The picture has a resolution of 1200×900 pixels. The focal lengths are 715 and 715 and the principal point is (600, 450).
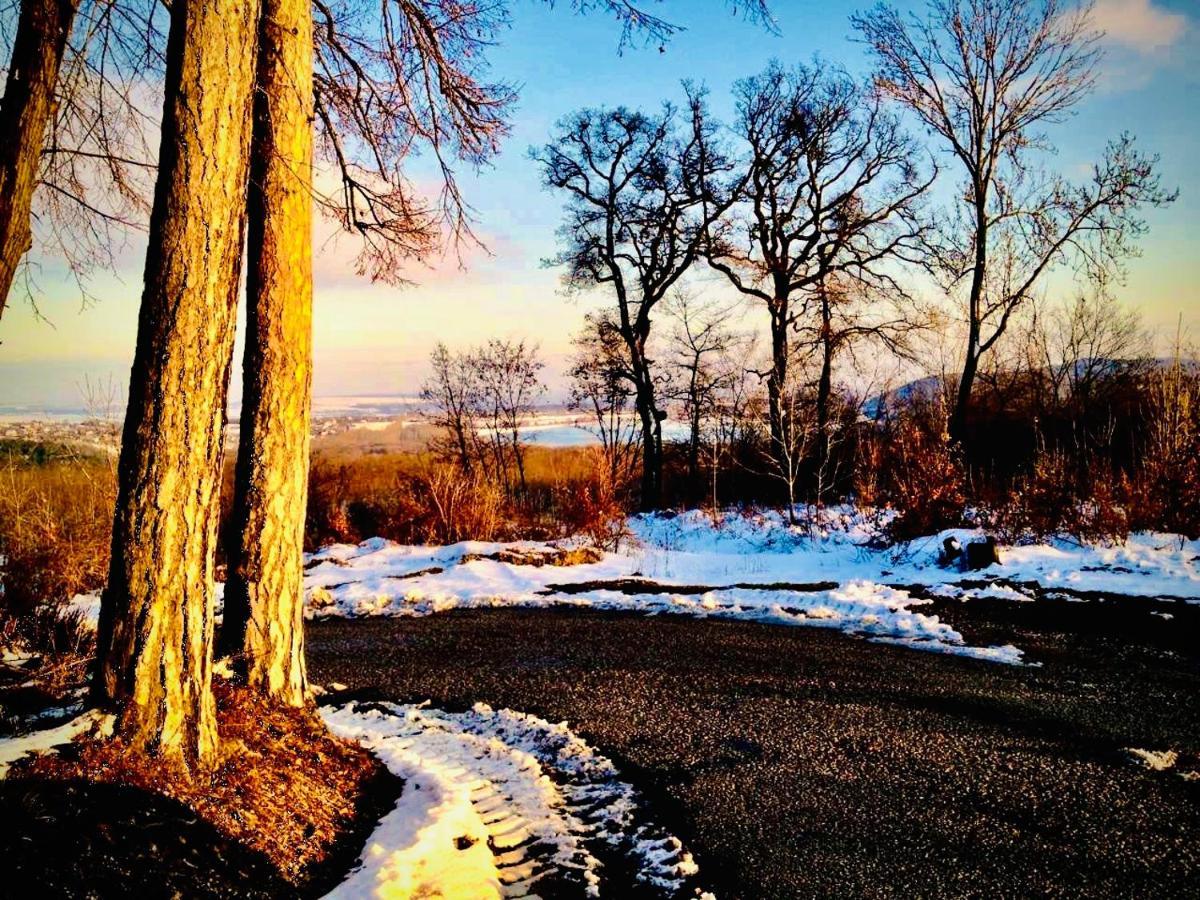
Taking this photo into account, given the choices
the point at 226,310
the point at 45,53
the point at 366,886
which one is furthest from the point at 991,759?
the point at 45,53

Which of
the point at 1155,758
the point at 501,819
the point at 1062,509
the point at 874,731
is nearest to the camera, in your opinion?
the point at 501,819

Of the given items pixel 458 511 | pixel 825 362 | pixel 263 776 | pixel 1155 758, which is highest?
pixel 825 362

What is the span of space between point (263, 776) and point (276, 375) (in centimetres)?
214

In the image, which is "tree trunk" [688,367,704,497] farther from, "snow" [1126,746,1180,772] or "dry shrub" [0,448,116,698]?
"snow" [1126,746,1180,772]

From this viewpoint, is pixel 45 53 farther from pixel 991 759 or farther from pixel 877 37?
pixel 877 37

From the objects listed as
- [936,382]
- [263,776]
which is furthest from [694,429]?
[263,776]

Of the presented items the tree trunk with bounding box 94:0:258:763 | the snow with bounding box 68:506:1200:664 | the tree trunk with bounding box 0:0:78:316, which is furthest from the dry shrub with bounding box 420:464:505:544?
the tree trunk with bounding box 94:0:258:763

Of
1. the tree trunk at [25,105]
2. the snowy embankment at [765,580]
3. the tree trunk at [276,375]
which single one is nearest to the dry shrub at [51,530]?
the snowy embankment at [765,580]

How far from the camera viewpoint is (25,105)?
4.93m

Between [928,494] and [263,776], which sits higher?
[928,494]

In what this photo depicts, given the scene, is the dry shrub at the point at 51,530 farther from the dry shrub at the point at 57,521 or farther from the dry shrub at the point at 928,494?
the dry shrub at the point at 928,494

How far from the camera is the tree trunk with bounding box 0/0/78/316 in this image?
489 cm

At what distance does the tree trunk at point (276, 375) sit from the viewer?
3969 millimetres

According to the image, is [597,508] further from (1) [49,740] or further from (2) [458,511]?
(1) [49,740]
